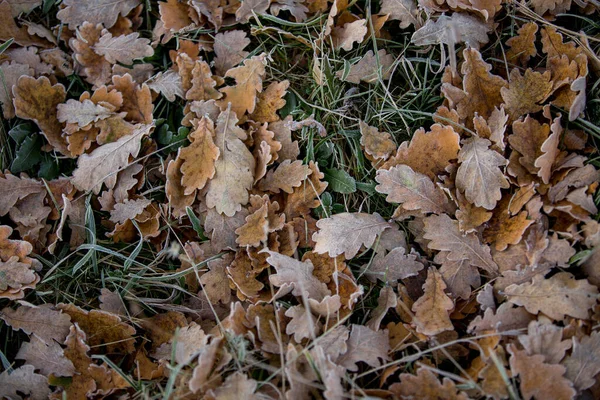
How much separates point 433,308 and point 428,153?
1.88 ft

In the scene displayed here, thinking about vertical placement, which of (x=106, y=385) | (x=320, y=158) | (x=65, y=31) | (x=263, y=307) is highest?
(x=65, y=31)

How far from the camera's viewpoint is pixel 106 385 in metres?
1.84

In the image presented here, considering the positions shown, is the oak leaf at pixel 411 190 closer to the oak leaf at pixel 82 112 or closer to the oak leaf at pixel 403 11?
the oak leaf at pixel 403 11

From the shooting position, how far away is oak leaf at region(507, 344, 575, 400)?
1.61 meters

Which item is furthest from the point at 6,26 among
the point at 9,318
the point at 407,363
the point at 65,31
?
the point at 407,363

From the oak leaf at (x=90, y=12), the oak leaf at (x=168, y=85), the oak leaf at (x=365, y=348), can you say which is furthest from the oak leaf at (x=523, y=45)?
the oak leaf at (x=90, y=12)

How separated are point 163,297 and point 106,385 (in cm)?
39

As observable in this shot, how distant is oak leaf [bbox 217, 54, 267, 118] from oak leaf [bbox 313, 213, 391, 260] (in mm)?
576

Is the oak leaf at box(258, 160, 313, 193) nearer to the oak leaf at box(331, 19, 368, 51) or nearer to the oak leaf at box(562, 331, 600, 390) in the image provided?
the oak leaf at box(331, 19, 368, 51)

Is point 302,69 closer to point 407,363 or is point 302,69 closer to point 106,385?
point 407,363

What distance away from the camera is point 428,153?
204 cm

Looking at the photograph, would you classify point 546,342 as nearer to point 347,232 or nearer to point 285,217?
point 347,232

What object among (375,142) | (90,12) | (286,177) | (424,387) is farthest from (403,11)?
(424,387)

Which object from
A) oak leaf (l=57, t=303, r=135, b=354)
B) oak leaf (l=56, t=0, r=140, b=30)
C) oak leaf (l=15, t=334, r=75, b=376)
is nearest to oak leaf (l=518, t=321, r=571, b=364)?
oak leaf (l=57, t=303, r=135, b=354)
